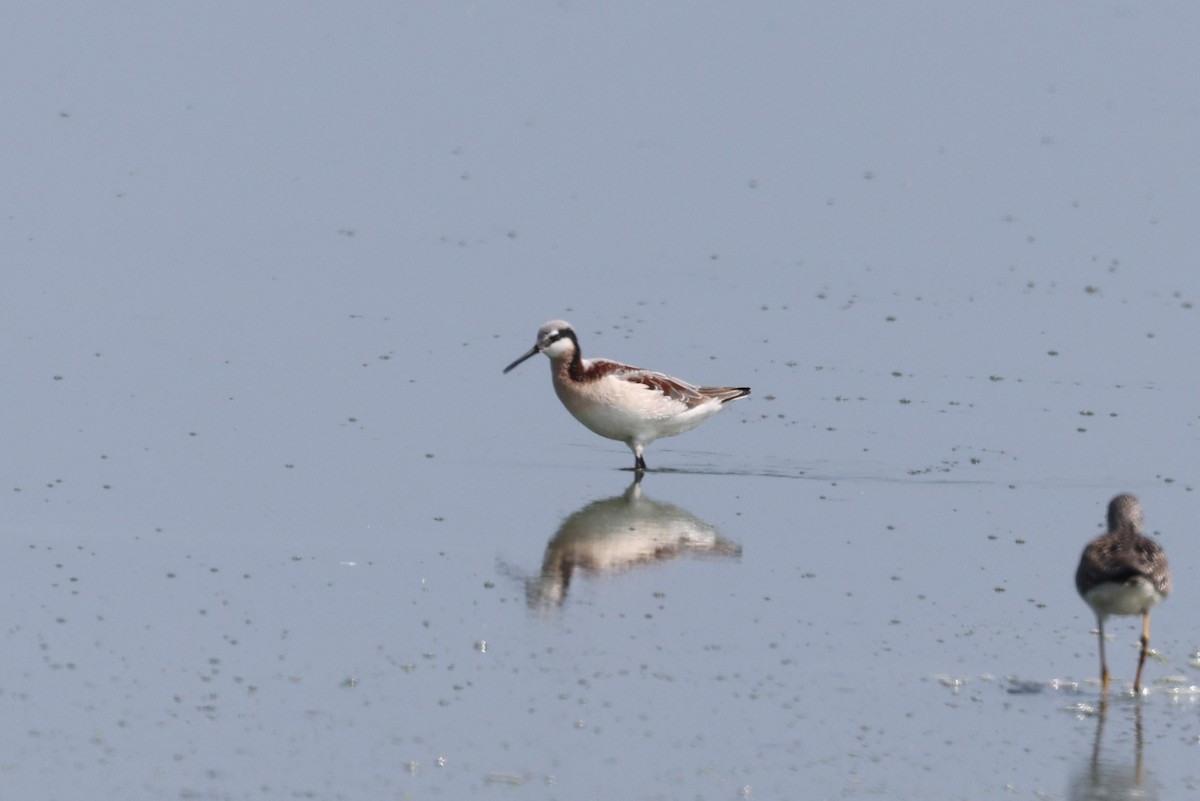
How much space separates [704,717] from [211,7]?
99.1ft

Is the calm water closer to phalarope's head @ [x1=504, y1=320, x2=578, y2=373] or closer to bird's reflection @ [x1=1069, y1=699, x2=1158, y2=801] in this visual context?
bird's reflection @ [x1=1069, y1=699, x2=1158, y2=801]

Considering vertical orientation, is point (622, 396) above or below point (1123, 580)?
above

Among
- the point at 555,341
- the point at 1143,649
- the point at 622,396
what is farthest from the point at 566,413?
the point at 1143,649

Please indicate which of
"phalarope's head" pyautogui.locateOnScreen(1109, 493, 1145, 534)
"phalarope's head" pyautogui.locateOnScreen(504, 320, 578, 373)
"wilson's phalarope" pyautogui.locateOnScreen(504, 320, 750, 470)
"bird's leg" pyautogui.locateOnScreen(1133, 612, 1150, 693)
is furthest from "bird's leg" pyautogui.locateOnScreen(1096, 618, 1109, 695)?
"phalarope's head" pyautogui.locateOnScreen(504, 320, 578, 373)

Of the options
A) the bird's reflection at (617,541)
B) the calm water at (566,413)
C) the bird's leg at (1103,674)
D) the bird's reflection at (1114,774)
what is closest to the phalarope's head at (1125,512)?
the calm water at (566,413)

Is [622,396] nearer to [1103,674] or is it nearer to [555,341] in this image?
[555,341]

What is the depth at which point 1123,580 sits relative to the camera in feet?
39.1

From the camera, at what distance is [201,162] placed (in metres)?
A: 28.6

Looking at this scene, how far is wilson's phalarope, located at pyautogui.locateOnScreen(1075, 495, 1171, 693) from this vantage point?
12.0 m

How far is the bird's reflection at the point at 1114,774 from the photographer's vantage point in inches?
409

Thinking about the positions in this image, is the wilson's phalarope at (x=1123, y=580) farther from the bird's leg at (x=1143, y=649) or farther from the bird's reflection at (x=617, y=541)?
the bird's reflection at (x=617, y=541)

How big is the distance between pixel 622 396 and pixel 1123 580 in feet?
22.4

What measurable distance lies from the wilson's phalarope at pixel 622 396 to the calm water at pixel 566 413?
50 centimetres

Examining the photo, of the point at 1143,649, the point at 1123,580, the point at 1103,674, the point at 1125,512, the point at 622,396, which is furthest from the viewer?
the point at 622,396
